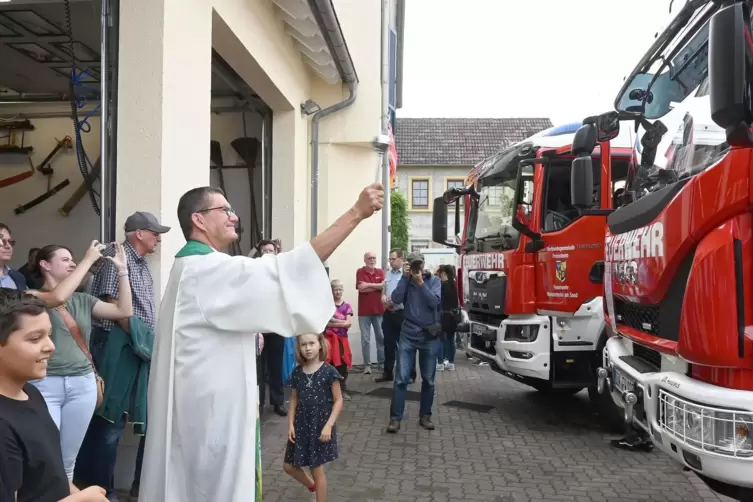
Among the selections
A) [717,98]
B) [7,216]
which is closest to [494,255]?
[717,98]

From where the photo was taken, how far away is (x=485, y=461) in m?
5.42

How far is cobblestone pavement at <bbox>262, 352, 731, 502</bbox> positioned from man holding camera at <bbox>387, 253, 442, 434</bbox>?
0.31 meters

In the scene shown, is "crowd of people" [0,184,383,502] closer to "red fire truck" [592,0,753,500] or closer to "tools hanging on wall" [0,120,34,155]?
"red fire truck" [592,0,753,500]

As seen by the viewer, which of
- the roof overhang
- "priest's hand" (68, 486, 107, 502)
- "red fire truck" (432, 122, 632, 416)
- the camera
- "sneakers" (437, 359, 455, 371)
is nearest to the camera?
"priest's hand" (68, 486, 107, 502)

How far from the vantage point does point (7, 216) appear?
7480 mm

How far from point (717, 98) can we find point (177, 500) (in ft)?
9.30

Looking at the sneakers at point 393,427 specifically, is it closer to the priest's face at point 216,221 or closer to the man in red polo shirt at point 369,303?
the man in red polo shirt at point 369,303

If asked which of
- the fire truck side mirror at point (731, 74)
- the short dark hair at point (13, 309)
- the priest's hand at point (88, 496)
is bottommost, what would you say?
the priest's hand at point (88, 496)

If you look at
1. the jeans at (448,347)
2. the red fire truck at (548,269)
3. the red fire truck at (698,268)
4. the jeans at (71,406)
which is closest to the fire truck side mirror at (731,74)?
the red fire truck at (698,268)

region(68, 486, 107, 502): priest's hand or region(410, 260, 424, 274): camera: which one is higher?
region(410, 260, 424, 274): camera

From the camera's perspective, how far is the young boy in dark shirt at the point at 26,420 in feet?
5.54

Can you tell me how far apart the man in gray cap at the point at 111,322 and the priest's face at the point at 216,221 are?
4.89 feet

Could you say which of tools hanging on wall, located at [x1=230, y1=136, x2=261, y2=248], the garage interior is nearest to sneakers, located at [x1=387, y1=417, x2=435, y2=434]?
the garage interior

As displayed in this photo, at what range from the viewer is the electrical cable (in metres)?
4.75
